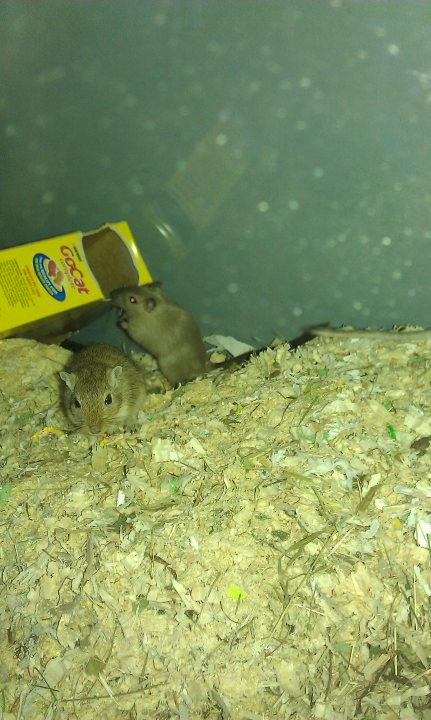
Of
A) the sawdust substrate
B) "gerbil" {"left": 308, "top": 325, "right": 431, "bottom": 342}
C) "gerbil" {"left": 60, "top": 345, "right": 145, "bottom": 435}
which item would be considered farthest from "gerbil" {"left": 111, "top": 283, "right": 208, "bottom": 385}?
the sawdust substrate

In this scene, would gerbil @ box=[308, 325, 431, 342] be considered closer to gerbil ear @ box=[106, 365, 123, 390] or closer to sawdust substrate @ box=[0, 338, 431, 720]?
sawdust substrate @ box=[0, 338, 431, 720]

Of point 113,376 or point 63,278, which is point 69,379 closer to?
point 113,376

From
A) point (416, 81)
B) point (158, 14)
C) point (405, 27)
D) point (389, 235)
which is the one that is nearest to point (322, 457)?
point (389, 235)

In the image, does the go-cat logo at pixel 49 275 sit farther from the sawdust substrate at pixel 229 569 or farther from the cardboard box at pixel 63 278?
the sawdust substrate at pixel 229 569

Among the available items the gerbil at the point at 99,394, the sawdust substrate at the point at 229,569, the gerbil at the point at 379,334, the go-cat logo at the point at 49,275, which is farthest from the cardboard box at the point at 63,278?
the gerbil at the point at 379,334

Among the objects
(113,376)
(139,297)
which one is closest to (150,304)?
(139,297)
